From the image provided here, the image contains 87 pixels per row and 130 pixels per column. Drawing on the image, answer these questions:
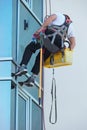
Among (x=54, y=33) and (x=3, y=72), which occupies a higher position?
(x=54, y=33)

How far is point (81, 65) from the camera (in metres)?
14.2

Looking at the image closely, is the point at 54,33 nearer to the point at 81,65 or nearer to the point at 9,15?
the point at 9,15

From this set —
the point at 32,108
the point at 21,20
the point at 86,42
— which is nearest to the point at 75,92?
the point at 86,42

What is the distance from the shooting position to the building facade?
9.75 metres

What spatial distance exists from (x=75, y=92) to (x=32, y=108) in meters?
2.74

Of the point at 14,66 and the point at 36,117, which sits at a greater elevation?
the point at 14,66

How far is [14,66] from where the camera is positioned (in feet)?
33.2

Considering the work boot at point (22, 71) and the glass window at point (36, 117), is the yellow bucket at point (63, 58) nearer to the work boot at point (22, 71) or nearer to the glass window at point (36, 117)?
the work boot at point (22, 71)

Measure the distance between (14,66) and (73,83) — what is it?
4149 millimetres

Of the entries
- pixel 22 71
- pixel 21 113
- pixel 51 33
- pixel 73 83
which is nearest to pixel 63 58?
pixel 51 33

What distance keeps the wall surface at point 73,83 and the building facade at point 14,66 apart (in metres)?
2.10

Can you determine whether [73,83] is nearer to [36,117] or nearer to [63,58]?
[36,117]

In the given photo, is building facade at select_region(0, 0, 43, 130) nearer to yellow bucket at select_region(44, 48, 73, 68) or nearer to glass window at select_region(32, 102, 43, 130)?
glass window at select_region(32, 102, 43, 130)

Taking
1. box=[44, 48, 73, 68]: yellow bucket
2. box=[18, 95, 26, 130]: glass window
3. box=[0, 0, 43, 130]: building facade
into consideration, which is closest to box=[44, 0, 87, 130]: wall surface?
box=[0, 0, 43, 130]: building facade
